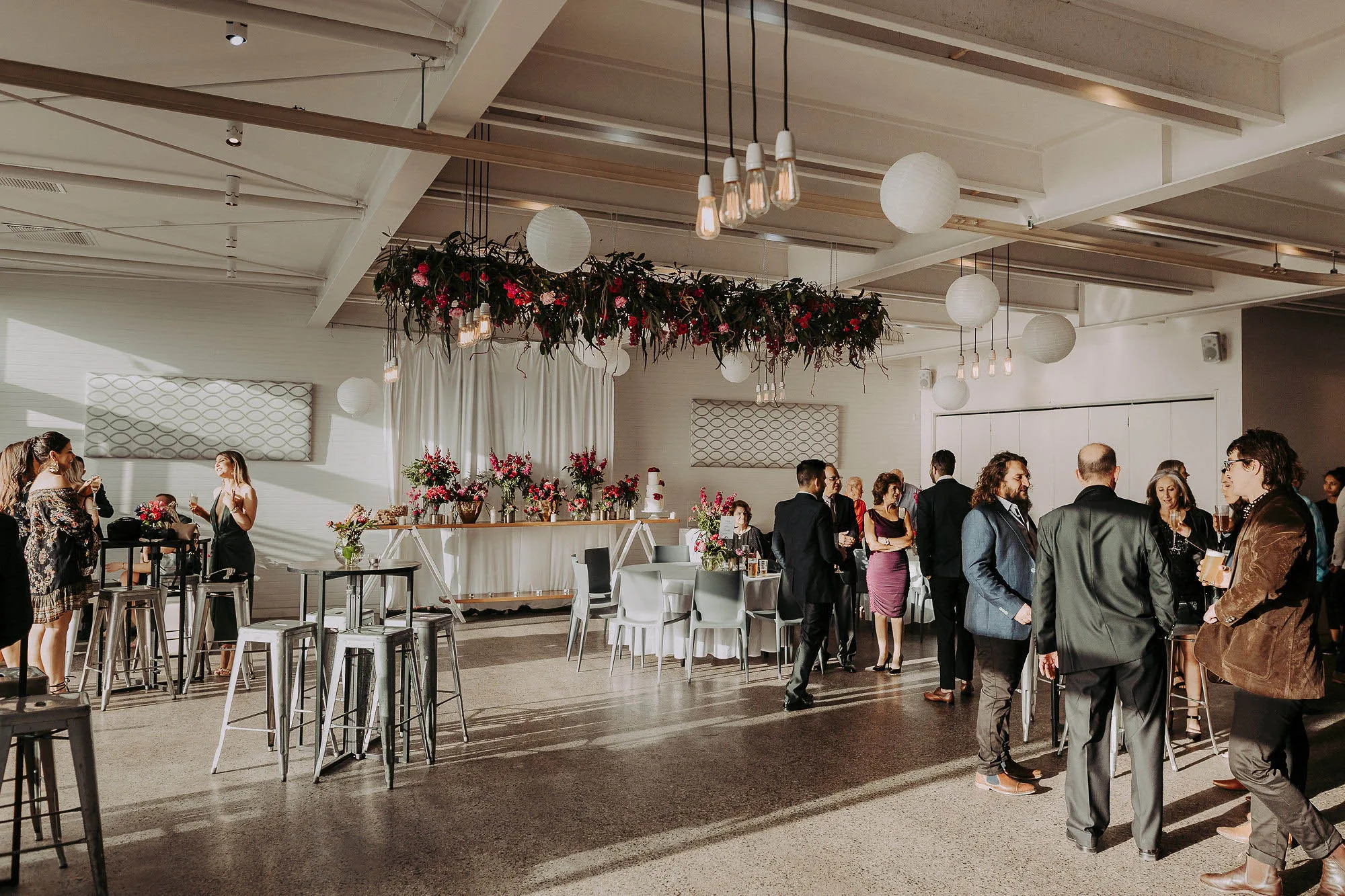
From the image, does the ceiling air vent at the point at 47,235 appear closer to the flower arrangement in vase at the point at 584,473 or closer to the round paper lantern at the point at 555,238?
the round paper lantern at the point at 555,238

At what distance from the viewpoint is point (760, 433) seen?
12.6 meters

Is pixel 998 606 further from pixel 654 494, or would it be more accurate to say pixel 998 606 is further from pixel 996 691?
pixel 654 494

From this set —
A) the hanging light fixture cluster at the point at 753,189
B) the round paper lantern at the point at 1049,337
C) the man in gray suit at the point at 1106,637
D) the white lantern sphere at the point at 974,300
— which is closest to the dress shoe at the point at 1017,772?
the man in gray suit at the point at 1106,637

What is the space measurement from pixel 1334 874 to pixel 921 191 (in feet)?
9.60

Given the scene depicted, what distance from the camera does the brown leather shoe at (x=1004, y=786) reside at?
4.41m

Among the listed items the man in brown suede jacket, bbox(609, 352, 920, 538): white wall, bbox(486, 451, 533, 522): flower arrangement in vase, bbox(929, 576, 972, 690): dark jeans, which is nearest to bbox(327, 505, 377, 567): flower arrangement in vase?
bbox(929, 576, 972, 690): dark jeans

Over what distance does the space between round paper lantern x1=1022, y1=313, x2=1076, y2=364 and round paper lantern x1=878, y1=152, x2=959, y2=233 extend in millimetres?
4203

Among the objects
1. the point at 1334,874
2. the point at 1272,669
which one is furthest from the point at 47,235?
the point at 1334,874

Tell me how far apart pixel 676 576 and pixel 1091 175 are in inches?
162

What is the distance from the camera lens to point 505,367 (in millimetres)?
10633

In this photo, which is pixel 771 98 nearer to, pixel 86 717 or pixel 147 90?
pixel 147 90

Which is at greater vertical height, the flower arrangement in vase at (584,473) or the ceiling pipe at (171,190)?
the ceiling pipe at (171,190)

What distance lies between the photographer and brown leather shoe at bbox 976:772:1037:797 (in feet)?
14.5

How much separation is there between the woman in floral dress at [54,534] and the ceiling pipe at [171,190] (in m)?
1.60
